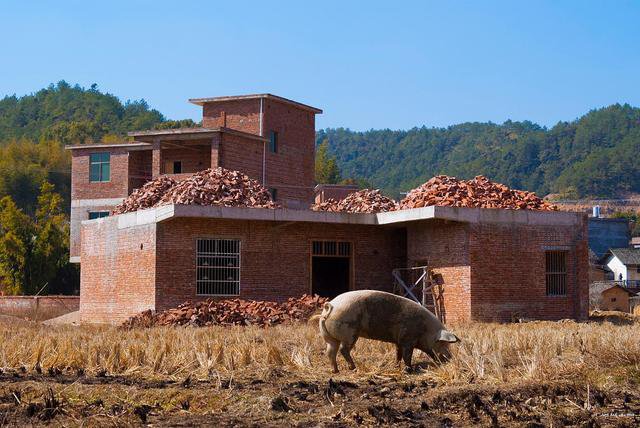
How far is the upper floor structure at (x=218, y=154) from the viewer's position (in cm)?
4384

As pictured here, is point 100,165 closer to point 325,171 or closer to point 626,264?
point 626,264

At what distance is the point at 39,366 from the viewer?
13.4 meters

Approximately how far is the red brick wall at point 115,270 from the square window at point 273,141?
16682mm

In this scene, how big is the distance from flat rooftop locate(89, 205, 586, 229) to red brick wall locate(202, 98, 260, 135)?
18.6 metres

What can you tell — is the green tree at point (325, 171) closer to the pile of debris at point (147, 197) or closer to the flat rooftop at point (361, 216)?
the pile of debris at point (147, 197)

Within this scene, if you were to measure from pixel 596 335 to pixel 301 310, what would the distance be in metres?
9.69

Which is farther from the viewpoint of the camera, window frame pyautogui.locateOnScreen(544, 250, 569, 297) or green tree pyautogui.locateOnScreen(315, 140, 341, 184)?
green tree pyautogui.locateOnScreen(315, 140, 341, 184)

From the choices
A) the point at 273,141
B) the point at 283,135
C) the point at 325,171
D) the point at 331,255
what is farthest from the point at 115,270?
the point at 325,171

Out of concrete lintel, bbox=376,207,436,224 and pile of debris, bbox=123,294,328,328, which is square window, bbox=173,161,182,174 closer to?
concrete lintel, bbox=376,207,436,224

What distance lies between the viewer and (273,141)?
46.2 metres

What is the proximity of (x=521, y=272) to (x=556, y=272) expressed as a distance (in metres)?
1.54

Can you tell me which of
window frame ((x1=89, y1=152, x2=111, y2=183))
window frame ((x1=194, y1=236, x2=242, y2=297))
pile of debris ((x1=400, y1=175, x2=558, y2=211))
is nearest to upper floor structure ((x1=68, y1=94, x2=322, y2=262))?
window frame ((x1=89, y1=152, x2=111, y2=183))

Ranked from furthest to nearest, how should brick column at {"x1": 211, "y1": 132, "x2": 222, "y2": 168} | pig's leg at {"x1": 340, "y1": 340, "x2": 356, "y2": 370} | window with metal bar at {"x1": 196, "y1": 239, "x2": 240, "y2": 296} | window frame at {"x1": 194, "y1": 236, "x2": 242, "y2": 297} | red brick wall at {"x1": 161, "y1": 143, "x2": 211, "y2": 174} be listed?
red brick wall at {"x1": 161, "y1": 143, "x2": 211, "y2": 174} < brick column at {"x1": 211, "y1": 132, "x2": 222, "y2": 168} < window with metal bar at {"x1": 196, "y1": 239, "x2": 240, "y2": 296} < window frame at {"x1": 194, "y1": 236, "x2": 242, "y2": 297} < pig's leg at {"x1": 340, "y1": 340, "x2": 356, "y2": 370}

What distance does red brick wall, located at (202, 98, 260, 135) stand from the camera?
150 feet
